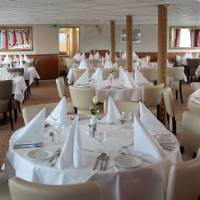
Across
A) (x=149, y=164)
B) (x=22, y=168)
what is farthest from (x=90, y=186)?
(x=22, y=168)

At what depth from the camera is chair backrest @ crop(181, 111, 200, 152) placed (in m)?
3.67

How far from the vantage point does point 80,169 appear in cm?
259

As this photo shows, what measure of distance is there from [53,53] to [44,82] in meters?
1.75

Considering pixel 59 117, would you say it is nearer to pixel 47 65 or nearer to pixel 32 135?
pixel 32 135

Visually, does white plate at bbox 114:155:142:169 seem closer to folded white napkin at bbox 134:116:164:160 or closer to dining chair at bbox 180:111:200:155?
folded white napkin at bbox 134:116:164:160

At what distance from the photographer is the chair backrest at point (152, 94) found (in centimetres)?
586

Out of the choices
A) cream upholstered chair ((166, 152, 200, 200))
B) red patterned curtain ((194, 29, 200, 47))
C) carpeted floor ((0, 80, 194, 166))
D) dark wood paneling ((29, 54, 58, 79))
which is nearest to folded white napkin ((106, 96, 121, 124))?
cream upholstered chair ((166, 152, 200, 200))

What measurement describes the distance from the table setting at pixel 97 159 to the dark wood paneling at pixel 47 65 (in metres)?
12.4

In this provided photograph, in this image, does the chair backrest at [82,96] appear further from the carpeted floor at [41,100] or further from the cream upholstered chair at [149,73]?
the cream upholstered chair at [149,73]

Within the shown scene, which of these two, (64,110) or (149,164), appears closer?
(149,164)

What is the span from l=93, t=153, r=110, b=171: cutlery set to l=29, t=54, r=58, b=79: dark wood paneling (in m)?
13.0

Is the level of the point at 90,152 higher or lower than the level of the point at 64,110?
lower

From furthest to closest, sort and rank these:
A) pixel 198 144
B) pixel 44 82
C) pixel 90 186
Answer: pixel 44 82
pixel 198 144
pixel 90 186

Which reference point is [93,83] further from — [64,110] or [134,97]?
[64,110]
